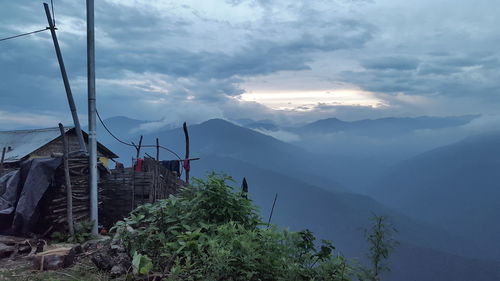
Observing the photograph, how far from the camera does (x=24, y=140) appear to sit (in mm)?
22141

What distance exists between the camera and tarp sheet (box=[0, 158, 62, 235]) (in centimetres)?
926

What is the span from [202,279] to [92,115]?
6865mm

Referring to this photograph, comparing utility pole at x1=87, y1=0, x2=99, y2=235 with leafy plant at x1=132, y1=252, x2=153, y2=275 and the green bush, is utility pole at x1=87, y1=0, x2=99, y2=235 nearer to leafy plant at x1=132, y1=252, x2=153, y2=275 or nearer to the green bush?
the green bush

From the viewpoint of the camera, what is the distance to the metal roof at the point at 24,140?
20.5 m

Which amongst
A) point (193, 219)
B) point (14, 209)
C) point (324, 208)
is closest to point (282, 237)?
point (193, 219)

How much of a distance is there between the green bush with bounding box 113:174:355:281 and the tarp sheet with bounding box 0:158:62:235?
4.05 m

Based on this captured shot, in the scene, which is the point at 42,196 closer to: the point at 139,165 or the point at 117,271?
the point at 139,165

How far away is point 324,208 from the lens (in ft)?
605

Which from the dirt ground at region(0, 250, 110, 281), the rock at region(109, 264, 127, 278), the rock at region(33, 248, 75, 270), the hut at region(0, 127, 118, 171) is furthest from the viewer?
the hut at region(0, 127, 118, 171)

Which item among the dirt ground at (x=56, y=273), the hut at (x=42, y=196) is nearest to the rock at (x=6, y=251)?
the dirt ground at (x=56, y=273)

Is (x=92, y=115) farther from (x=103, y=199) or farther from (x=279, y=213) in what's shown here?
(x=279, y=213)

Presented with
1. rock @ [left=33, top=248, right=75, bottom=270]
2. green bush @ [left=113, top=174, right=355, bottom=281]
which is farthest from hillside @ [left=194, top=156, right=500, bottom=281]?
green bush @ [left=113, top=174, right=355, bottom=281]

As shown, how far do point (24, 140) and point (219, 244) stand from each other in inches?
842

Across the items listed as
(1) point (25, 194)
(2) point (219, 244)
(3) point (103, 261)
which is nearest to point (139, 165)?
(1) point (25, 194)
